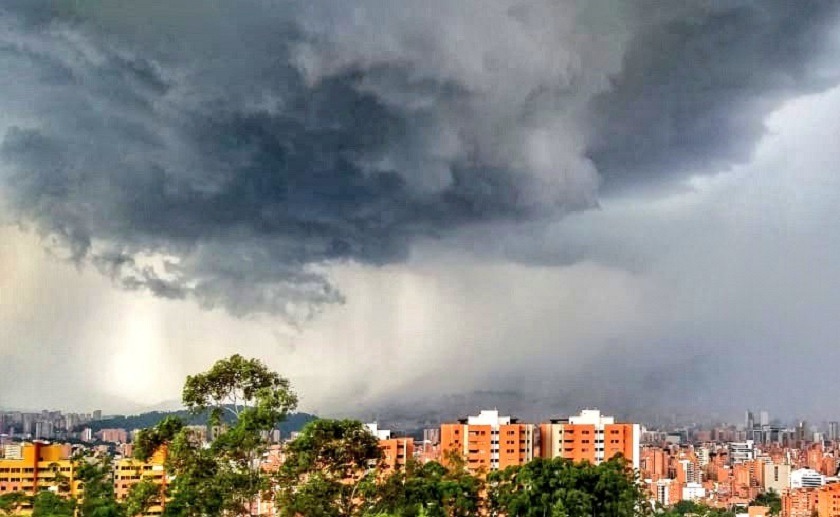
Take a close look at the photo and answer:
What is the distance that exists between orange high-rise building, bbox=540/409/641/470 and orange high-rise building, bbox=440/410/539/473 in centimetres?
22

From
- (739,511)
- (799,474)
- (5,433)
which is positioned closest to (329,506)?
(5,433)

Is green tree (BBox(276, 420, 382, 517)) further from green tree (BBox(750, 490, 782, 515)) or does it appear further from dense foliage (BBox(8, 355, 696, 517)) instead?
green tree (BBox(750, 490, 782, 515))

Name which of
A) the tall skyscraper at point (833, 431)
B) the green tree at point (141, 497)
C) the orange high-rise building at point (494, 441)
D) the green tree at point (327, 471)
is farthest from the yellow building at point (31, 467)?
the tall skyscraper at point (833, 431)

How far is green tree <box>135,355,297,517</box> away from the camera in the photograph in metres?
5.09

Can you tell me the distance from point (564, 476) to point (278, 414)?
2924mm

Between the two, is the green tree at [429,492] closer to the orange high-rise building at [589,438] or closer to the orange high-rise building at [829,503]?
the orange high-rise building at [589,438]

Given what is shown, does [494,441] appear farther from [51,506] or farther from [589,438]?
[51,506]

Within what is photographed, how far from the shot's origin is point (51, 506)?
7812 millimetres

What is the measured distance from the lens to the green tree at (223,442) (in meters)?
5.09

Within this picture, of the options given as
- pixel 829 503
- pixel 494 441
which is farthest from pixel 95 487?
pixel 829 503

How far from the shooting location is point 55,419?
15945 mm

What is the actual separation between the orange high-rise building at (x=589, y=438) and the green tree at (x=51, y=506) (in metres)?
6.86

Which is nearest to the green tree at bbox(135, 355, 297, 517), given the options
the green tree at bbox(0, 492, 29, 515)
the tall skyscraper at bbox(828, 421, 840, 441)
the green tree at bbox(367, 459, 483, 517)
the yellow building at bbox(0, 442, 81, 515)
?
the green tree at bbox(367, 459, 483, 517)

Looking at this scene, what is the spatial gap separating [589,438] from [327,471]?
8.05 m
